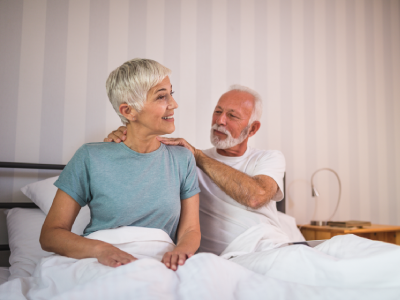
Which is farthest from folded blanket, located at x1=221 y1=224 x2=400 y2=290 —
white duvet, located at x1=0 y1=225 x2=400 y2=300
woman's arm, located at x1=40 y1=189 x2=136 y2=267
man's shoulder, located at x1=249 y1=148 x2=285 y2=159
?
man's shoulder, located at x1=249 y1=148 x2=285 y2=159

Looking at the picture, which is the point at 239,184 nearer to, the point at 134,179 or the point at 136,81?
the point at 134,179

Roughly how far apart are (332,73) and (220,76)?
112cm

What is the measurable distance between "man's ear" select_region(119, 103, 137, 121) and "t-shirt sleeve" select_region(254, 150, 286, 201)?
73cm

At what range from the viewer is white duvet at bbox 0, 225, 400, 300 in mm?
778

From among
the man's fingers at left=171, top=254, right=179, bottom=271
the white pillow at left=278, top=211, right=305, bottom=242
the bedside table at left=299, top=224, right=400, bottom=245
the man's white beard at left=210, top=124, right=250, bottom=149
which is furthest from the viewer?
the bedside table at left=299, top=224, right=400, bottom=245

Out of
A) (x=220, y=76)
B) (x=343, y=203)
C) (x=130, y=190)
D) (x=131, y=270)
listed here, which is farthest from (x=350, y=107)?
(x=131, y=270)

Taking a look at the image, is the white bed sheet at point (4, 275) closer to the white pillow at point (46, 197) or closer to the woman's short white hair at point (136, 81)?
the white pillow at point (46, 197)

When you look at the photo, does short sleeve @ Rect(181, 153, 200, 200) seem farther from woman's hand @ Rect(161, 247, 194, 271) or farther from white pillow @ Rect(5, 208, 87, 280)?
white pillow @ Rect(5, 208, 87, 280)

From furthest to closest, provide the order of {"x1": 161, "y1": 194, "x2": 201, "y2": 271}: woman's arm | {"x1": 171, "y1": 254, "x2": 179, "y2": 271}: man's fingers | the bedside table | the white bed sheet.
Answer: the bedside table
the white bed sheet
{"x1": 161, "y1": 194, "x2": 201, "y2": 271}: woman's arm
{"x1": 171, "y1": 254, "x2": 179, "y2": 271}: man's fingers

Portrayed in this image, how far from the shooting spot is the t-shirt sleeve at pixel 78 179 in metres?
1.22

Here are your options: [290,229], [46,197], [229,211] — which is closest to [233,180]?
[229,211]

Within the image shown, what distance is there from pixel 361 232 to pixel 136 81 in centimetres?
193

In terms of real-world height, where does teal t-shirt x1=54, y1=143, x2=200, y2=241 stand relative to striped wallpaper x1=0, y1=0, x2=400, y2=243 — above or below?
below

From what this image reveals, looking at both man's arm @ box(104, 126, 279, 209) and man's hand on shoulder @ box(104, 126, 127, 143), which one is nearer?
man's hand on shoulder @ box(104, 126, 127, 143)
